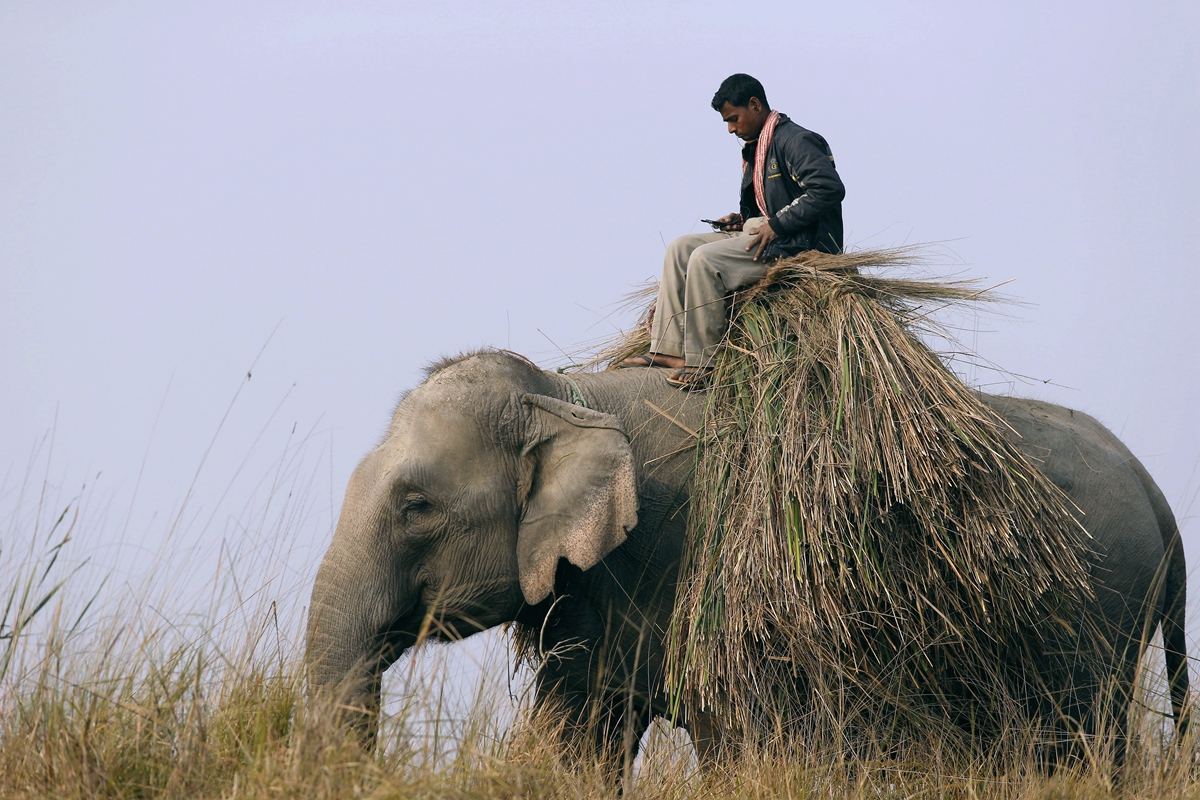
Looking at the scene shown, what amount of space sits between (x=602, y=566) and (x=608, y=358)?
56.5 inches

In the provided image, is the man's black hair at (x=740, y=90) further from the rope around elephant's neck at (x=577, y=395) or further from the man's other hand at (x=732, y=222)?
the rope around elephant's neck at (x=577, y=395)

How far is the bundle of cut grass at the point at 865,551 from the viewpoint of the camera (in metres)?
4.72

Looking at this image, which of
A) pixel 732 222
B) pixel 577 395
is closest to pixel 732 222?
pixel 732 222

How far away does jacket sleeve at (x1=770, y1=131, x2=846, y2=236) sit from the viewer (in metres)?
5.48

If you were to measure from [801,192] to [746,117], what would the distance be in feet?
1.50

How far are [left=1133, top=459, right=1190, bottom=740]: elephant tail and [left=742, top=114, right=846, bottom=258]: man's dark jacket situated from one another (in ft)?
6.36

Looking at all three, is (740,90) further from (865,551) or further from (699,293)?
(865,551)

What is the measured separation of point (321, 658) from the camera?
14.4 ft

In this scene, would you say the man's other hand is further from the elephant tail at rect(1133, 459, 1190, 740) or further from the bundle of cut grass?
the elephant tail at rect(1133, 459, 1190, 740)

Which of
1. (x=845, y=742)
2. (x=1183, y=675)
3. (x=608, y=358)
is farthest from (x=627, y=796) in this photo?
(x=1183, y=675)

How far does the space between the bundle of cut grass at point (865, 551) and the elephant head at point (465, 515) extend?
0.49m

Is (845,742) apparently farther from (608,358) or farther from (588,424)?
(608,358)

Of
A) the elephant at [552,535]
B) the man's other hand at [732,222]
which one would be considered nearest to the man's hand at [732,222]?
Answer: the man's other hand at [732,222]

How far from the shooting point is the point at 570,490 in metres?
4.84
